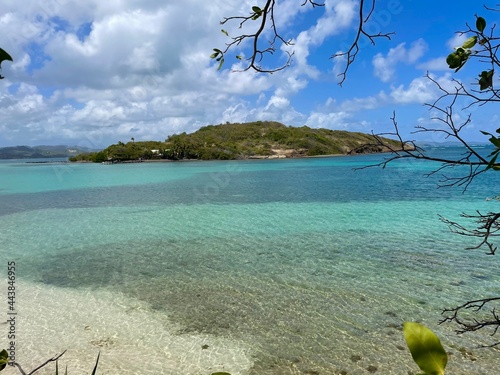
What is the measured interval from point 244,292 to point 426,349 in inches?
324

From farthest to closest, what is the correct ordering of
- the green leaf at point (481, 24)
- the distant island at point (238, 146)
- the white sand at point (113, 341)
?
the distant island at point (238, 146), the white sand at point (113, 341), the green leaf at point (481, 24)

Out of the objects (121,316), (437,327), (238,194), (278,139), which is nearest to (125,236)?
(121,316)

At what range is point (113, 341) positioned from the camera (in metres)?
6.66

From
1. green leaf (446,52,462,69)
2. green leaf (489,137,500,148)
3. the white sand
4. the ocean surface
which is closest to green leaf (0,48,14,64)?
green leaf (489,137,500,148)

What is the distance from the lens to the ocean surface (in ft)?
19.9

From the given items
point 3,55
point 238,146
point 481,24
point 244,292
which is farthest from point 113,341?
point 238,146

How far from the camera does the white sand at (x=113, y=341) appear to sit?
591 centimetres

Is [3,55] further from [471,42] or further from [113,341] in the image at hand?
[113,341]

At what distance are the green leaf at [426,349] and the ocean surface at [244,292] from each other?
1837 millimetres

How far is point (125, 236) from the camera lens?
15.1 meters

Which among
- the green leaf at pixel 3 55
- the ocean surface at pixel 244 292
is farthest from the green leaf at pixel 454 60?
the green leaf at pixel 3 55

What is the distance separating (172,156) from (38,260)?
334ft

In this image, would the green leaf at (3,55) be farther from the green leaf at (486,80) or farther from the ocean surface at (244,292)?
the ocean surface at (244,292)

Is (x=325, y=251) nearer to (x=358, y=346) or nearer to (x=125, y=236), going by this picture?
(x=358, y=346)
